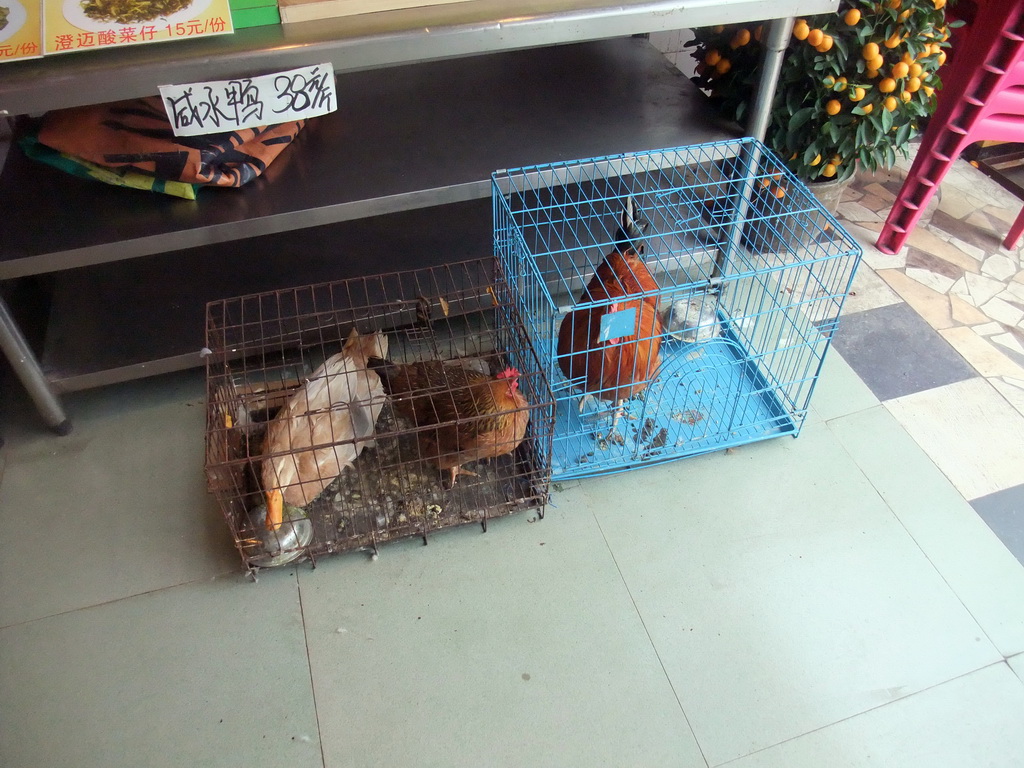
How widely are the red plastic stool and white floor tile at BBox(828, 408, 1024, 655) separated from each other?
876 mm

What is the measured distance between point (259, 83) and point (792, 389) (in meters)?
1.51

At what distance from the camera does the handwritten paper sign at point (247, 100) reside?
1482 millimetres

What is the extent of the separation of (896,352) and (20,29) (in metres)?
2.27

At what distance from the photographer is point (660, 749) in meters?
→ 1.36

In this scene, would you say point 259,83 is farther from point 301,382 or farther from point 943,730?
point 943,730

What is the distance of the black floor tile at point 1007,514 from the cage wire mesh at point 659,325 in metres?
0.46

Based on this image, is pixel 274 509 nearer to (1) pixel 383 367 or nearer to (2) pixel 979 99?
(1) pixel 383 367

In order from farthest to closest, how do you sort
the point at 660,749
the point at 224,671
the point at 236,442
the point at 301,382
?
1. the point at 301,382
2. the point at 236,442
3. the point at 224,671
4. the point at 660,749

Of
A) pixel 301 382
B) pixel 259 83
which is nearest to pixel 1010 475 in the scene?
pixel 301 382

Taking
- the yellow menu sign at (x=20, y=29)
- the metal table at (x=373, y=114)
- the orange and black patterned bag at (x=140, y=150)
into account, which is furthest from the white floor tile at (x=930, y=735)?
the yellow menu sign at (x=20, y=29)

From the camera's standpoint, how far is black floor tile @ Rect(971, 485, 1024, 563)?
1.68m

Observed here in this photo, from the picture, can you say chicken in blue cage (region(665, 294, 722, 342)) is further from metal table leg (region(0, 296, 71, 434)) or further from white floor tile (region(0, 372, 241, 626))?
metal table leg (region(0, 296, 71, 434))

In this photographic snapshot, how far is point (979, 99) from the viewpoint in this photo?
84.7 inches

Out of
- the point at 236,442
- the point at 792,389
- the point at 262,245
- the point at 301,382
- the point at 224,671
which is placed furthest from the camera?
the point at 262,245
